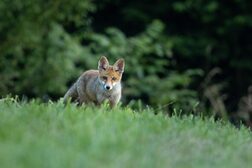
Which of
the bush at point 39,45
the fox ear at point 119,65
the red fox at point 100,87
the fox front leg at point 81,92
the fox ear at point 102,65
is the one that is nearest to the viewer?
the red fox at point 100,87

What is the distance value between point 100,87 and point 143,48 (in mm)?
10608

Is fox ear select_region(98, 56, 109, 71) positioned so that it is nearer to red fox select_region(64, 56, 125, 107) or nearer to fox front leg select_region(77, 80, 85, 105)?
red fox select_region(64, 56, 125, 107)

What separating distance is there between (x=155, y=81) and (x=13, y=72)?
3.51 metres

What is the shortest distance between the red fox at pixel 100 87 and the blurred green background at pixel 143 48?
18.1 feet

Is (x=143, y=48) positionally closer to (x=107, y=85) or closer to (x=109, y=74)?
(x=109, y=74)

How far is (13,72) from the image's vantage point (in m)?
21.3

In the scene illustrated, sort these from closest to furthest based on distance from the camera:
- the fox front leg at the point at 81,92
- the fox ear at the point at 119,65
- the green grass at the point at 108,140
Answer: the green grass at the point at 108,140
the fox front leg at the point at 81,92
the fox ear at the point at 119,65

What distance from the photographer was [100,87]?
1227cm

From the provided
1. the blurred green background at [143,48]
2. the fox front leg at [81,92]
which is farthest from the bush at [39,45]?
the fox front leg at [81,92]

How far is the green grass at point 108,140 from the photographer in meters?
7.77

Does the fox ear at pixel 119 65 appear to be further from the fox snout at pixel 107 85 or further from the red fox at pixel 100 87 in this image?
the fox snout at pixel 107 85

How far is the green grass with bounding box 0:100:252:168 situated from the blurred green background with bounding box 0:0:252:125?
815cm

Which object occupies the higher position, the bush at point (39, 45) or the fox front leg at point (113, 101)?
the bush at point (39, 45)

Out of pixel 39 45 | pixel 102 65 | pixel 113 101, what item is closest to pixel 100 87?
pixel 113 101
